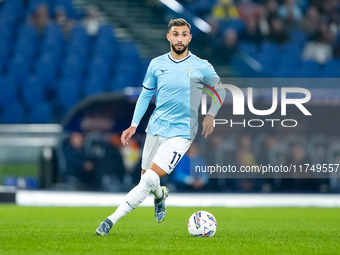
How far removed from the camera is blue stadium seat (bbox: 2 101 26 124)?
1884 centimetres

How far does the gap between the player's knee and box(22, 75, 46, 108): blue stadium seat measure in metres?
11.6

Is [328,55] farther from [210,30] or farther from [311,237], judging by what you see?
[311,237]

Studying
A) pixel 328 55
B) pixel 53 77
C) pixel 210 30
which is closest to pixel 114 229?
pixel 53 77

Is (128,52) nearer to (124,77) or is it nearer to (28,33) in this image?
(124,77)

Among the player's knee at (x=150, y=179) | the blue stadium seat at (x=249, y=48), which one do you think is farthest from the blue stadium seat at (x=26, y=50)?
the player's knee at (x=150, y=179)

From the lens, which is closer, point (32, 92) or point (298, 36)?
point (32, 92)

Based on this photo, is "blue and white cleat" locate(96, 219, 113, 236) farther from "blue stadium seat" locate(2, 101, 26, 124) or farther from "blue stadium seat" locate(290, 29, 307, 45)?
"blue stadium seat" locate(290, 29, 307, 45)

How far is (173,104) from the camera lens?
8.24 meters

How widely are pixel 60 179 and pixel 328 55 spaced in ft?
30.3

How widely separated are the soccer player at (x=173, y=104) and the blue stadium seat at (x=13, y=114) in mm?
10915

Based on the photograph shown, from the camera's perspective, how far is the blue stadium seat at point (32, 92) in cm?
1914

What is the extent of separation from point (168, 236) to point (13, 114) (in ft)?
38.0

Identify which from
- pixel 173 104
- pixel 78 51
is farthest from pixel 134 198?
pixel 78 51

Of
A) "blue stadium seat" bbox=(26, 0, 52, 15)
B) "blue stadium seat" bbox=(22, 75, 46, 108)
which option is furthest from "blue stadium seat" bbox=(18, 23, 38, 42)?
"blue stadium seat" bbox=(22, 75, 46, 108)
